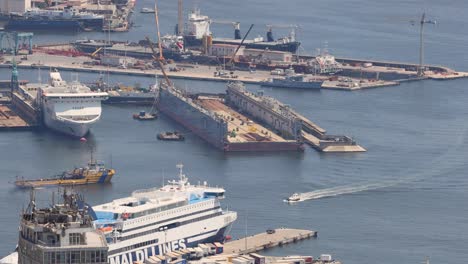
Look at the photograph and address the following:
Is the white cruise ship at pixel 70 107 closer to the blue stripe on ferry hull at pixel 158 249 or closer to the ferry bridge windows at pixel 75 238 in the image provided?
the blue stripe on ferry hull at pixel 158 249

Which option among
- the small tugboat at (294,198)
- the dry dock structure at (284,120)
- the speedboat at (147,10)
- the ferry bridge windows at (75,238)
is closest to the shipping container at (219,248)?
the small tugboat at (294,198)

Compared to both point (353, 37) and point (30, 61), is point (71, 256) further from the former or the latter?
point (353, 37)

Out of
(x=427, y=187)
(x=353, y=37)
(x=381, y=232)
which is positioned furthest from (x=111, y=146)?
(x=353, y=37)

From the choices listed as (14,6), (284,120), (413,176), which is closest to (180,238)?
(413,176)

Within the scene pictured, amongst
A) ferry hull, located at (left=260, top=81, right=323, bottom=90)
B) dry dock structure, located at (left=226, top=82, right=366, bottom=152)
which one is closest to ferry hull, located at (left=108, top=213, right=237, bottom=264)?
dry dock structure, located at (left=226, top=82, right=366, bottom=152)

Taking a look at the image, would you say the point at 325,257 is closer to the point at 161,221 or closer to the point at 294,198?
the point at 161,221
